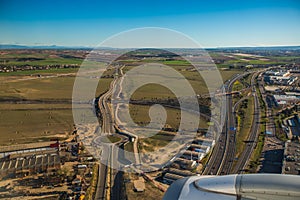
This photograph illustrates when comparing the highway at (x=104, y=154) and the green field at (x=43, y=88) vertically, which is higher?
the green field at (x=43, y=88)

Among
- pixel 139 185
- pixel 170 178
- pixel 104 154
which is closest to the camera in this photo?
pixel 139 185

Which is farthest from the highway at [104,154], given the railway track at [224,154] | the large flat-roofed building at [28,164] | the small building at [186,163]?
Answer: the railway track at [224,154]

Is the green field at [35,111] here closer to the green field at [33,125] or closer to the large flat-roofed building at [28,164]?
the green field at [33,125]

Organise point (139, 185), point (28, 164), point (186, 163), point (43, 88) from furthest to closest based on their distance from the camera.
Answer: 1. point (43, 88)
2. point (186, 163)
3. point (28, 164)
4. point (139, 185)

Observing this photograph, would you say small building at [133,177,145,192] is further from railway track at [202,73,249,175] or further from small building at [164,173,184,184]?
railway track at [202,73,249,175]

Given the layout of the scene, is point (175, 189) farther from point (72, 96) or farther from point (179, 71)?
point (179, 71)

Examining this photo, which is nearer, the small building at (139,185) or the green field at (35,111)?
the small building at (139,185)

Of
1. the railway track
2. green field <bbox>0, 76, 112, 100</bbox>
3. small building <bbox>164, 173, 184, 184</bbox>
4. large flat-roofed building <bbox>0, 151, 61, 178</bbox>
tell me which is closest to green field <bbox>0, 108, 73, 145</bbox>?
large flat-roofed building <bbox>0, 151, 61, 178</bbox>

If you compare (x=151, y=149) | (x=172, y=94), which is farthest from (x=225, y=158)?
(x=172, y=94)

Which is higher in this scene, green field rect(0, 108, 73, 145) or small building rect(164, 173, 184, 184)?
green field rect(0, 108, 73, 145)

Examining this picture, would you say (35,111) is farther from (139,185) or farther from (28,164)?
(139,185)

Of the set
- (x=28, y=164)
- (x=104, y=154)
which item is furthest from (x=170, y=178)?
(x=28, y=164)
